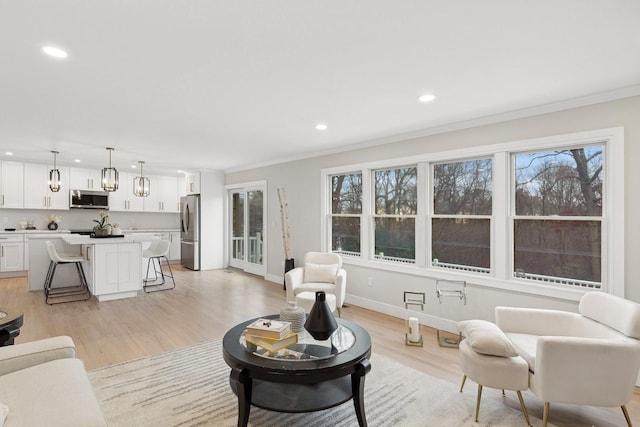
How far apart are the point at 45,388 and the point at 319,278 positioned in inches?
124

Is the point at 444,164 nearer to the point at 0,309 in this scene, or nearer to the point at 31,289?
the point at 0,309

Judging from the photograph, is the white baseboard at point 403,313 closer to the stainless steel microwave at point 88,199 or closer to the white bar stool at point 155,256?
the white bar stool at point 155,256

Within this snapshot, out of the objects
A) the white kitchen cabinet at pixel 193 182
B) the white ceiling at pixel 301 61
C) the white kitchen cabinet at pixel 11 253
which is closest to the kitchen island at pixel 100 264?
the white kitchen cabinet at pixel 11 253

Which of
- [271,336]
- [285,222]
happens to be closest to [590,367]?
[271,336]

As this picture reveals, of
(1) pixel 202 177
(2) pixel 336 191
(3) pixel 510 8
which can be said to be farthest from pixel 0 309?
(1) pixel 202 177

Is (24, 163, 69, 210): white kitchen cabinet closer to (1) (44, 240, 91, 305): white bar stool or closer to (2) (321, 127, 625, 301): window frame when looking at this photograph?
(1) (44, 240, 91, 305): white bar stool

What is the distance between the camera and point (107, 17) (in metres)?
1.83

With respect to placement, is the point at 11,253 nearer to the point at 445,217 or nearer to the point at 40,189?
the point at 40,189

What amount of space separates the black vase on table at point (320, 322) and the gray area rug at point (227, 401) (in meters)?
0.55

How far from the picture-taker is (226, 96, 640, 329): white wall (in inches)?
108

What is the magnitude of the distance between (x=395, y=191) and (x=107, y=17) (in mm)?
3687

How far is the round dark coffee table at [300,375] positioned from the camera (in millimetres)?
1872

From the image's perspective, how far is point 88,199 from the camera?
25.7ft

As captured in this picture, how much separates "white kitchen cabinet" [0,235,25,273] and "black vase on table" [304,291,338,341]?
7687 mm
